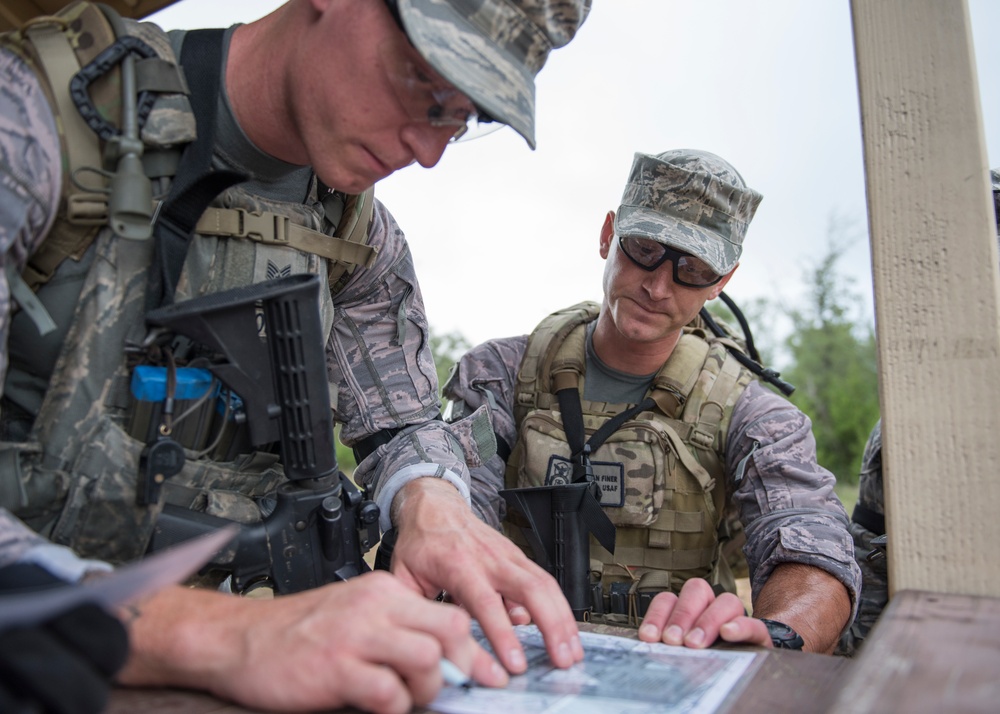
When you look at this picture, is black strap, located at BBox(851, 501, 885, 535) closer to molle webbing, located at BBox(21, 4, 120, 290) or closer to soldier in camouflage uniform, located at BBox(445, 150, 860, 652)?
soldier in camouflage uniform, located at BBox(445, 150, 860, 652)

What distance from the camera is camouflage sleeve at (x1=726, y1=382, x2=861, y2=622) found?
7.86ft

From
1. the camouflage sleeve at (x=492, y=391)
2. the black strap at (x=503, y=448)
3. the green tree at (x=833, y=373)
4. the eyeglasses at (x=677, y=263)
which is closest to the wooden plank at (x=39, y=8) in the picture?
the camouflage sleeve at (x=492, y=391)

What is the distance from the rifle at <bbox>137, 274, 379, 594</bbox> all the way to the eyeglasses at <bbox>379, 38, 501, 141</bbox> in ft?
1.25

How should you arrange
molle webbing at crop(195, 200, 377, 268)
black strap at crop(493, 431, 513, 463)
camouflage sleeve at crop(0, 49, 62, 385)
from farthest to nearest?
black strap at crop(493, 431, 513, 463) < molle webbing at crop(195, 200, 377, 268) < camouflage sleeve at crop(0, 49, 62, 385)

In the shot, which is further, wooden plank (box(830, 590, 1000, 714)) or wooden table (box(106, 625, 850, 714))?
wooden table (box(106, 625, 850, 714))

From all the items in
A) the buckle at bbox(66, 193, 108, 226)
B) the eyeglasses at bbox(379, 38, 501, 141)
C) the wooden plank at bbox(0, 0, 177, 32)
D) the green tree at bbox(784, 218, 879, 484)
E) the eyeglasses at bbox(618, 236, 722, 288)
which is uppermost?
the wooden plank at bbox(0, 0, 177, 32)

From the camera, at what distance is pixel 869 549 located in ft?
10.1

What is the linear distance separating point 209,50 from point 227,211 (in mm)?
346

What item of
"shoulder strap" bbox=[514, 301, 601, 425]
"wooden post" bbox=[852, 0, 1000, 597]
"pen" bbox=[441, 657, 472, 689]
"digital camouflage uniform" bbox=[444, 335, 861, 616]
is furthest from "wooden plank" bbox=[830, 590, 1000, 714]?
"shoulder strap" bbox=[514, 301, 601, 425]

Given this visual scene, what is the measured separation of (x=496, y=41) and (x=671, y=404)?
5.86 ft

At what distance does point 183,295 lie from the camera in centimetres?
157

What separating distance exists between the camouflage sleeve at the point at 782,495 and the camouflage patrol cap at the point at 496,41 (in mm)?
1611

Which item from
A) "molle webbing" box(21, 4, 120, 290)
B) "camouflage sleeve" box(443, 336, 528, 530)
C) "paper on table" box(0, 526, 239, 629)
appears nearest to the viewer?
"paper on table" box(0, 526, 239, 629)

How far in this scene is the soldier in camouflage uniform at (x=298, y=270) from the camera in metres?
0.99
